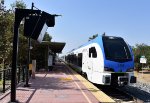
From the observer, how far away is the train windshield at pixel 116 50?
2227 centimetres

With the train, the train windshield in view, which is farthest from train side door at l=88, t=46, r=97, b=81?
the train windshield

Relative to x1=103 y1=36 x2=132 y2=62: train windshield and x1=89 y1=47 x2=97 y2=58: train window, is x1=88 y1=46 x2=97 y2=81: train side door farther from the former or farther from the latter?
x1=103 y1=36 x2=132 y2=62: train windshield

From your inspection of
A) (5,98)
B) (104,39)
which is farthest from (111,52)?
(5,98)

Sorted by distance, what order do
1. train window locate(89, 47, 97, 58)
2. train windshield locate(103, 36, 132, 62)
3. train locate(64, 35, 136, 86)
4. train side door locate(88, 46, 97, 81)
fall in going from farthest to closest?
train side door locate(88, 46, 97, 81) → train window locate(89, 47, 97, 58) → train windshield locate(103, 36, 132, 62) → train locate(64, 35, 136, 86)

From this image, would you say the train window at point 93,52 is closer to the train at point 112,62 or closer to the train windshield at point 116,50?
the train at point 112,62

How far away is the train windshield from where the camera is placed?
22266 mm

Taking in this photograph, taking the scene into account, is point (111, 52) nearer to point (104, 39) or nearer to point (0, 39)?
point (104, 39)

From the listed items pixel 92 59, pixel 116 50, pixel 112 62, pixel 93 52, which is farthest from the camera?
pixel 92 59

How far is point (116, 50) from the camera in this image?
2270cm

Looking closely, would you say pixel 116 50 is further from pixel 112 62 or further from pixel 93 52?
pixel 93 52

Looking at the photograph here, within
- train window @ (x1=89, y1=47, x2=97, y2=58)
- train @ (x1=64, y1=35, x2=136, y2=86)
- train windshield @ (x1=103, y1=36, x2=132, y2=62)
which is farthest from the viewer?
train window @ (x1=89, y1=47, x2=97, y2=58)

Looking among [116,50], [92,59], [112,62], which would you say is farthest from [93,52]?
[112,62]

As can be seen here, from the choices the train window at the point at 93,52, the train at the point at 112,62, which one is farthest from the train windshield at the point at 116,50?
the train window at the point at 93,52

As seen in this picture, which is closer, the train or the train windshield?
the train
